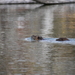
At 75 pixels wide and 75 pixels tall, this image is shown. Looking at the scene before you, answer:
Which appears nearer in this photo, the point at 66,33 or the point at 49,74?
the point at 49,74

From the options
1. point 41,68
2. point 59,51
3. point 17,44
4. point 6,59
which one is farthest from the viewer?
point 17,44

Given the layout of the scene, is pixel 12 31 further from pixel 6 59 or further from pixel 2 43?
pixel 6 59

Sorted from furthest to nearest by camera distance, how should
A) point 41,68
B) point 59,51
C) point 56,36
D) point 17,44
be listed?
point 56,36, point 17,44, point 59,51, point 41,68

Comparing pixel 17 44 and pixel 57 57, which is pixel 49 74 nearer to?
pixel 57 57

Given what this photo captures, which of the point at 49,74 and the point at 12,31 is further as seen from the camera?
the point at 12,31

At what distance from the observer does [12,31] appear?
12.5 meters

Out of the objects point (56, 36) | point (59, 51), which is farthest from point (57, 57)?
point (56, 36)

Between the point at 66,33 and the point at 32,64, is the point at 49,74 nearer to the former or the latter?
the point at 32,64

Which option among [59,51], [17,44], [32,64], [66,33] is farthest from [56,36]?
[32,64]

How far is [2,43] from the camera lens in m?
9.80

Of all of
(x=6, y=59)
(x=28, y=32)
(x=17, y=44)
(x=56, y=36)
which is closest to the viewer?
(x=6, y=59)

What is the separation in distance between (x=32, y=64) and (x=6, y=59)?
750mm

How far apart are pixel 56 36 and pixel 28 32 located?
1.44m

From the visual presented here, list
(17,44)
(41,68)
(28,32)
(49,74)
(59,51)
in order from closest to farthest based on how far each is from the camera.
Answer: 1. (49,74)
2. (41,68)
3. (59,51)
4. (17,44)
5. (28,32)
